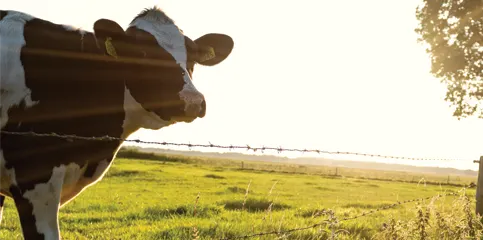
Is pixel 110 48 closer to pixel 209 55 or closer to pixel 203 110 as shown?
pixel 203 110

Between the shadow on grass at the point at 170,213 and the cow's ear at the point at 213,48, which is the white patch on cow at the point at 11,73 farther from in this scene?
the shadow on grass at the point at 170,213

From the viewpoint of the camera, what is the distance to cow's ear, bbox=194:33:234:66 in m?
5.64

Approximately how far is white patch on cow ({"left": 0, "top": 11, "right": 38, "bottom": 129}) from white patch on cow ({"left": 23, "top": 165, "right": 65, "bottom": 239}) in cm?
59

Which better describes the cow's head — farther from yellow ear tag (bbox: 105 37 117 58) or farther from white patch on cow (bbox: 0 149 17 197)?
white patch on cow (bbox: 0 149 17 197)

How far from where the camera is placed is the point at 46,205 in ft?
11.7

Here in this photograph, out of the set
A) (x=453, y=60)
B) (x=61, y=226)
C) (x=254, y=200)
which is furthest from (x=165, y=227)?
(x=453, y=60)

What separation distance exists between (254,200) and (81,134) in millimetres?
9250

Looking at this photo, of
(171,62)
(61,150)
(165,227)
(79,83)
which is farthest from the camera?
(165,227)

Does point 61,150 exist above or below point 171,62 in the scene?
below

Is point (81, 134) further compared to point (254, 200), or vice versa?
point (254, 200)

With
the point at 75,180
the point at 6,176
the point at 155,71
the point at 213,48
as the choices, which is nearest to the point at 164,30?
the point at 155,71

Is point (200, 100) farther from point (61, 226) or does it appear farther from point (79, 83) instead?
point (61, 226)

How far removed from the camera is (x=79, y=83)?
161 inches

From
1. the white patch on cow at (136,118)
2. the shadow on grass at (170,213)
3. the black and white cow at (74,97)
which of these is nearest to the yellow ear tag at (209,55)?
the black and white cow at (74,97)
